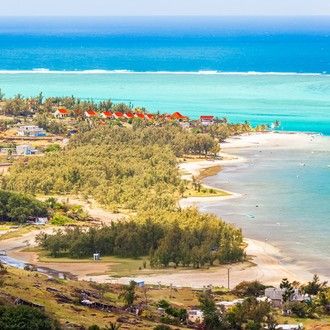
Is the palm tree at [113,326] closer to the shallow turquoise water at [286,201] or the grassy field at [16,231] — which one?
the shallow turquoise water at [286,201]

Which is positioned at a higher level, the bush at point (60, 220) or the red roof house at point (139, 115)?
the red roof house at point (139, 115)

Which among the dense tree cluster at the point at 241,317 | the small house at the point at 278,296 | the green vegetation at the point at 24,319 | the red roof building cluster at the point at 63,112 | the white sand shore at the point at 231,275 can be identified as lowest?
the white sand shore at the point at 231,275

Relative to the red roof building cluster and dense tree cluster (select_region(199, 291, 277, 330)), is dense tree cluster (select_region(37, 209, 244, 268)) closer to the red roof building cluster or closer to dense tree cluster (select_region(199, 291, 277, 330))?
dense tree cluster (select_region(199, 291, 277, 330))

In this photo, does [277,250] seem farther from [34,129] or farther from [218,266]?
[34,129]

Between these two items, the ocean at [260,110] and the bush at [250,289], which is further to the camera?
the ocean at [260,110]

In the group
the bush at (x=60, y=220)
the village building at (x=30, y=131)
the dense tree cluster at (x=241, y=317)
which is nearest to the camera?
the dense tree cluster at (x=241, y=317)

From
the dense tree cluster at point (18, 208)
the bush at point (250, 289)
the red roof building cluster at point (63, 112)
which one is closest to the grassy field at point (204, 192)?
the dense tree cluster at point (18, 208)

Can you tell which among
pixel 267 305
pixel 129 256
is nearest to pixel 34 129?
pixel 129 256
